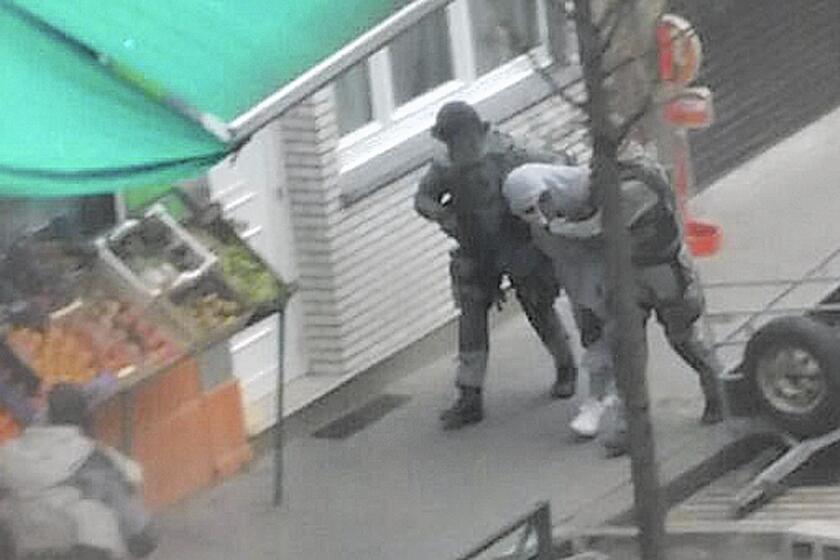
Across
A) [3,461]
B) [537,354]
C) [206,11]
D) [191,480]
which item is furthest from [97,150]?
[537,354]

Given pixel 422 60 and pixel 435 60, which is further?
pixel 435 60

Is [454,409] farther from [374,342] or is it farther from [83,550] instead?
[83,550]

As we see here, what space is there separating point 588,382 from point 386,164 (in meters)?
1.60

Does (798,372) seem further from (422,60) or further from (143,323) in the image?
(422,60)

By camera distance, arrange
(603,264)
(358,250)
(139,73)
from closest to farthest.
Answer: (139,73) → (603,264) → (358,250)

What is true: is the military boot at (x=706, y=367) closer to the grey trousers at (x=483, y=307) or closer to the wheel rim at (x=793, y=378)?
the wheel rim at (x=793, y=378)

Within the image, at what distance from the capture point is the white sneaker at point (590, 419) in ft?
41.4

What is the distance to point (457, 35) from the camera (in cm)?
1460

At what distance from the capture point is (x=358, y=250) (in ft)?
44.7

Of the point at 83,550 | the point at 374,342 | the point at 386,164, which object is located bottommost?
the point at 83,550

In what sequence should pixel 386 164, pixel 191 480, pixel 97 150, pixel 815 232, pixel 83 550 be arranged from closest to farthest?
pixel 97 150 < pixel 83 550 < pixel 191 480 < pixel 386 164 < pixel 815 232

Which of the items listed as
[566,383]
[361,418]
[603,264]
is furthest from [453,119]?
[361,418]

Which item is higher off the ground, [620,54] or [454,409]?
[620,54]

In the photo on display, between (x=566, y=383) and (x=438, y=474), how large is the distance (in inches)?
40.6
